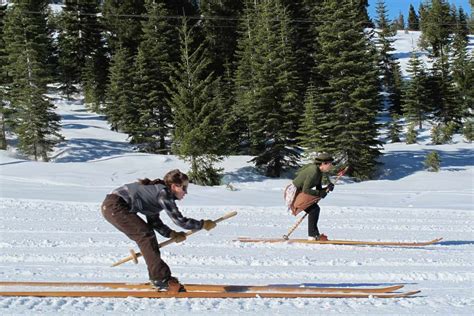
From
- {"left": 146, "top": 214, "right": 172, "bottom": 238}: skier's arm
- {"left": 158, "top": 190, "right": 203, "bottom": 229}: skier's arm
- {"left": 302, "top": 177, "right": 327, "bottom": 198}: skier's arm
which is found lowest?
{"left": 302, "top": 177, "right": 327, "bottom": 198}: skier's arm

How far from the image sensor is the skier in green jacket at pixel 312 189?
8.89m

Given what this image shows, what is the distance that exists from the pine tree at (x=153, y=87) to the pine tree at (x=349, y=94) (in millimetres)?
9428

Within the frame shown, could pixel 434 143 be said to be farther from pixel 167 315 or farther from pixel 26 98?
pixel 167 315

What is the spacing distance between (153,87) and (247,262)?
77.7 ft

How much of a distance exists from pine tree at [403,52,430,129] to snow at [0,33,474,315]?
23024 millimetres

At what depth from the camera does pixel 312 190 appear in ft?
29.3

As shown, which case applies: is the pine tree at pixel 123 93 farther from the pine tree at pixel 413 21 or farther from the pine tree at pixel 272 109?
the pine tree at pixel 413 21

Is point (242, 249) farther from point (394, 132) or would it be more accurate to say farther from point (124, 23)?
point (124, 23)

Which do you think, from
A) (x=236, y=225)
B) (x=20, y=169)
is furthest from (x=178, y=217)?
(x=20, y=169)

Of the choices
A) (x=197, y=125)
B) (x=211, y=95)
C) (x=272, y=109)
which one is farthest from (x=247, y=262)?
(x=272, y=109)

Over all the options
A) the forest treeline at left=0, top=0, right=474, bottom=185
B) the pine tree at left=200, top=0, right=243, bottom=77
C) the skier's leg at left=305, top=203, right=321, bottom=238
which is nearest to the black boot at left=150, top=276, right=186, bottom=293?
the skier's leg at left=305, top=203, right=321, bottom=238

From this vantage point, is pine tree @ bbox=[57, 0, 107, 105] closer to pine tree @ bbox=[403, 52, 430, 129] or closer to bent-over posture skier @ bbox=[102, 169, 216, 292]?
pine tree @ bbox=[403, 52, 430, 129]

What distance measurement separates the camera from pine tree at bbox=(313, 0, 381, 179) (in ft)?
85.9

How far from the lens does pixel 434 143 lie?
35.9 metres
